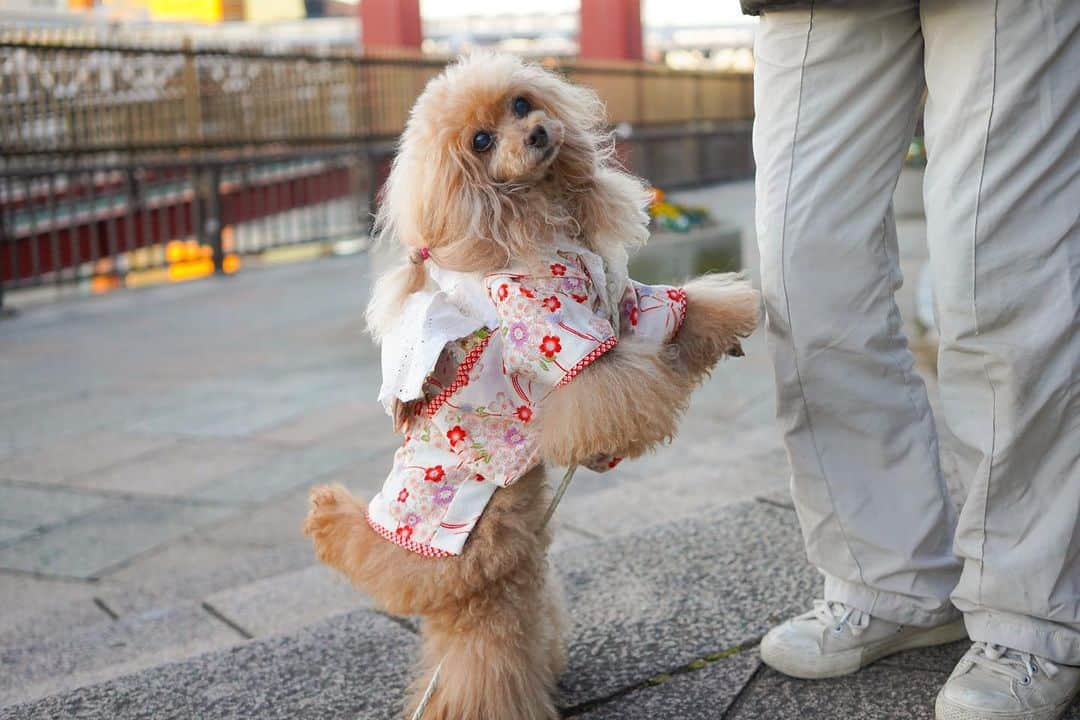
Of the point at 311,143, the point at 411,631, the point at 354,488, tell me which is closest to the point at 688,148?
the point at 311,143

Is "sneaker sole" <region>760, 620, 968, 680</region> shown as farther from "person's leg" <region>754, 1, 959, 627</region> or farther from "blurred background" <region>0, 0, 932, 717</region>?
"blurred background" <region>0, 0, 932, 717</region>

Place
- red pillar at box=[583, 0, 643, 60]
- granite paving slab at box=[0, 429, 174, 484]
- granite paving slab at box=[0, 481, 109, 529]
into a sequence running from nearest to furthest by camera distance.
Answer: granite paving slab at box=[0, 481, 109, 529] < granite paving slab at box=[0, 429, 174, 484] < red pillar at box=[583, 0, 643, 60]

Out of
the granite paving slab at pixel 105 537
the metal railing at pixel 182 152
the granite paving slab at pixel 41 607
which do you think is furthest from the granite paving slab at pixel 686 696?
the metal railing at pixel 182 152

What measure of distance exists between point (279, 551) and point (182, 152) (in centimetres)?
828

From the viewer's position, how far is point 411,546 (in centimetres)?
200

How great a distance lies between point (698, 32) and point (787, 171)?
29.7 meters

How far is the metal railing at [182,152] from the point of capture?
368 inches

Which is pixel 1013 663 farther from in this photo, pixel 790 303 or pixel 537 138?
pixel 537 138

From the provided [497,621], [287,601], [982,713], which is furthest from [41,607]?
[982,713]

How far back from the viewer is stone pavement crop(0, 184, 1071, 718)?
2.22 meters

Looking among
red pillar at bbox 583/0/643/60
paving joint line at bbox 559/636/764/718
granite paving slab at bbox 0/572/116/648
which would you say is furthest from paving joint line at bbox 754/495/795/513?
red pillar at bbox 583/0/643/60

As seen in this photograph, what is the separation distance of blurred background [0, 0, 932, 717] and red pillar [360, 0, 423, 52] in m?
0.04

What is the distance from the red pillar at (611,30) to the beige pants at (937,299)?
695 inches

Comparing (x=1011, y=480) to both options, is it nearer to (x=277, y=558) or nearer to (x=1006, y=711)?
(x=1006, y=711)
